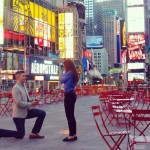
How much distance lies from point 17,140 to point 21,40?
4775cm

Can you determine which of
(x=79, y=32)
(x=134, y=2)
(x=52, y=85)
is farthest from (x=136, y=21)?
(x=79, y=32)

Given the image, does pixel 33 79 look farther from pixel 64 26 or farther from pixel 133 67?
pixel 133 67

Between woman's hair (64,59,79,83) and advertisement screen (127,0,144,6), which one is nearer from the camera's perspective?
woman's hair (64,59,79,83)

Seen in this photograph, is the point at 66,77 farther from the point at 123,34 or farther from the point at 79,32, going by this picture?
the point at 79,32

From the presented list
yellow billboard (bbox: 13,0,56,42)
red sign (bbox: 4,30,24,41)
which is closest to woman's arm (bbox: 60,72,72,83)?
red sign (bbox: 4,30,24,41)

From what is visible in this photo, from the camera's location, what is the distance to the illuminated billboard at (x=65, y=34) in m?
66.8

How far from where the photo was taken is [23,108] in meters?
9.22

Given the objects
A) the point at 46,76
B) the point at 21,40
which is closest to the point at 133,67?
the point at 46,76

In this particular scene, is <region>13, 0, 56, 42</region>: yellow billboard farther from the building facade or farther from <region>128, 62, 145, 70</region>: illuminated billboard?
<region>128, 62, 145, 70</region>: illuminated billboard

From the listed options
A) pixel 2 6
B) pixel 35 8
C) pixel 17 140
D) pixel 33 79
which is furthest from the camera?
pixel 35 8

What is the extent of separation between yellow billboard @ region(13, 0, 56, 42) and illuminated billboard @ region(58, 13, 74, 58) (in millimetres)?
1301

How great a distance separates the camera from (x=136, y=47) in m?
85.3

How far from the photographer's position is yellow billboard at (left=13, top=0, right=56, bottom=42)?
55.5m

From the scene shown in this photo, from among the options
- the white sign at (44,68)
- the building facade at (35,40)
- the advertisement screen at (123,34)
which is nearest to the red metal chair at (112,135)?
the building facade at (35,40)
